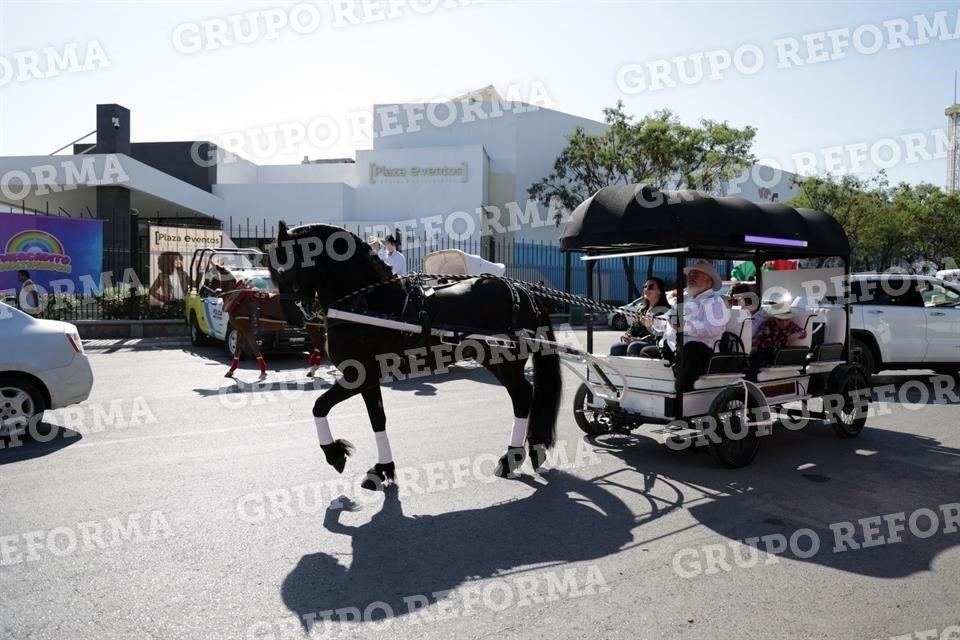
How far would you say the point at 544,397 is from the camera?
259 inches

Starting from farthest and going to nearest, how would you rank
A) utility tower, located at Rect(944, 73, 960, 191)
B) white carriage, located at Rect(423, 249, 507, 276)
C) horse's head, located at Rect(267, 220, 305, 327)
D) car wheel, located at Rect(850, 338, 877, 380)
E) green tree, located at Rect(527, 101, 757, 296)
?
utility tower, located at Rect(944, 73, 960, 191), green tree, located at Rect(527, 101, 757, 296), white carriage, located at Rect(423, 249, 507, 276), car wheel, located at Rect(850, 338, 877, 380), horse's head, located at Rect(267, 220, 305, 327)

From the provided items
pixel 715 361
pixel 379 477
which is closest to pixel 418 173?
pixel 715 361

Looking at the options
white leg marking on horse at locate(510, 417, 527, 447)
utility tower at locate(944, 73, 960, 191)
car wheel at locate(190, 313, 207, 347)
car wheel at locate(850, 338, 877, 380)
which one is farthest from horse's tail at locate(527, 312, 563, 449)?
utility tower at locate(944, 73, 960, 191)

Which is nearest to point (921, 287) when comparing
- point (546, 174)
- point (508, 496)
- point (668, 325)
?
point (668, 325)

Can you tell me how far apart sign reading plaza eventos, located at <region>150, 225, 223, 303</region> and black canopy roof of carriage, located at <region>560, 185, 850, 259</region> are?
14922 mm

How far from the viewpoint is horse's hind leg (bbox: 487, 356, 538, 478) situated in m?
6.38

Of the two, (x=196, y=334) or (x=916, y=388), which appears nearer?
(x=916, y=388)

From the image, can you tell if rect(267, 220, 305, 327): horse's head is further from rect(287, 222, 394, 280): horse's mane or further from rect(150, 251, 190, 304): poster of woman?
rect(150, 251, 190, 304): poster of woman

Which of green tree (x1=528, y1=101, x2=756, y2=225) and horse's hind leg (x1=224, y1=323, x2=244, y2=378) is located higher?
green tree (x1=528, y1=101, x2=756, y2=225)

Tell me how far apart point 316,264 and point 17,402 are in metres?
4.03

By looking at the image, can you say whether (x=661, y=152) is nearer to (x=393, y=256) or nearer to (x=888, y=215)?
(x=888, y=215)

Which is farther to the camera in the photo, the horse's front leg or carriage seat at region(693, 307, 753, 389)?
carriage seat at region(693, 307, 753, 389)

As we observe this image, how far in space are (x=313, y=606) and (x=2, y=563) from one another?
83.4 inches

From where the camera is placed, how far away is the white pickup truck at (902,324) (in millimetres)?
11844
